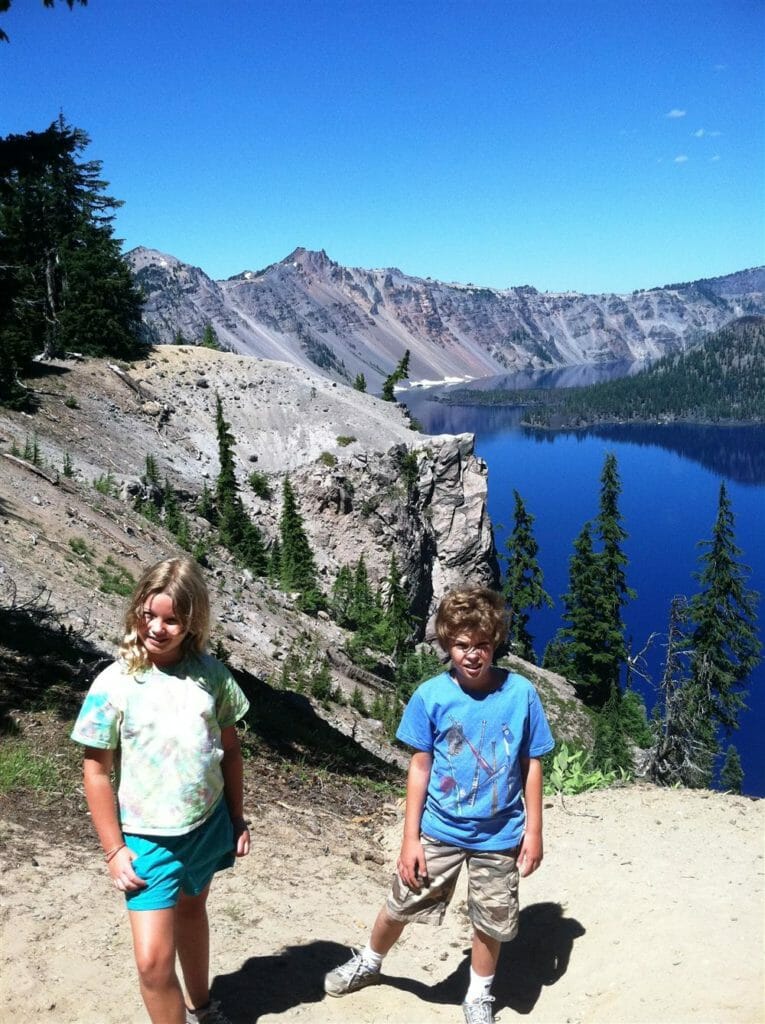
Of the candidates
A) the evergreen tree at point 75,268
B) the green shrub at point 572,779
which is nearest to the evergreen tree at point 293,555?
the evergreen tree at point 75,268

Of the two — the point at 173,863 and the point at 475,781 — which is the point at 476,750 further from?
the point at 173,863

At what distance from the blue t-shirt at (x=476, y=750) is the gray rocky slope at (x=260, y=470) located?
11.7 m

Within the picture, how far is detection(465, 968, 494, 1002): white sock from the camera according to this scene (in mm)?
4488

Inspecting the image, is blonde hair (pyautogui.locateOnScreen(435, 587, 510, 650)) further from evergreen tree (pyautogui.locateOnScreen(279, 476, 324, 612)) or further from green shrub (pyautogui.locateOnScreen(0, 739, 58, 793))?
evergreen tree (pyautogui.locateOnScreen(279, 476, 324, 612))

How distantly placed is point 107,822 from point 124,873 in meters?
0.25

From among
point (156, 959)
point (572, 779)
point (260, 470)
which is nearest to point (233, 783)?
point (156, 959)

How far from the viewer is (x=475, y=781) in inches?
167

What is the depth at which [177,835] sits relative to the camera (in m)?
3.72

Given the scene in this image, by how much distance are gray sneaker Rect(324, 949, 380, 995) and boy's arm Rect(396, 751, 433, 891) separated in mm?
785

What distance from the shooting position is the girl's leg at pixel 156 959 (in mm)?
3625

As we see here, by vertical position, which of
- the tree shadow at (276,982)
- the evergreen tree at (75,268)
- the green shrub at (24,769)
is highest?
the evergreen tree at (75,268)

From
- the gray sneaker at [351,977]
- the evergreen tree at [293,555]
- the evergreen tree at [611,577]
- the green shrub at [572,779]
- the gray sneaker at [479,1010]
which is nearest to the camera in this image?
the gray sneaker at [479,1010]

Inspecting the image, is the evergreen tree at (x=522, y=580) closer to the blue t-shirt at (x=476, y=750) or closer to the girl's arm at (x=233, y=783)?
the blue t-shirt at (x=476, y=750)

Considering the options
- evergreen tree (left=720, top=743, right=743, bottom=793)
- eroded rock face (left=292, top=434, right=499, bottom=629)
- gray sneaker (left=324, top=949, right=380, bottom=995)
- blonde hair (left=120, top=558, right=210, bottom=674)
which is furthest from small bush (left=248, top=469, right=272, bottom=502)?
blonde hair (left=120, top=558, right=210, bottom=674)
